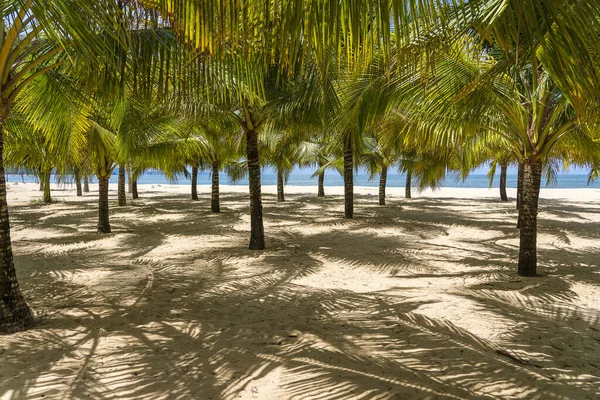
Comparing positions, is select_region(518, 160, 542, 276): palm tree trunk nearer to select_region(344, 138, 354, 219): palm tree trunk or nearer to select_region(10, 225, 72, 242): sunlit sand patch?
select_region(344, 138, 354, 219): palm tree trunk

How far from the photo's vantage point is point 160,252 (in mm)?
7312

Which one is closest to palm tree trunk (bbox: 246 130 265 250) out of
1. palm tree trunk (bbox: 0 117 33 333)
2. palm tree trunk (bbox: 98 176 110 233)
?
palm tree trunk (bbox: 0 117 33 333)

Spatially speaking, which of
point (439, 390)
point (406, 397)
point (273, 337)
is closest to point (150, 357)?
point (273, 337)

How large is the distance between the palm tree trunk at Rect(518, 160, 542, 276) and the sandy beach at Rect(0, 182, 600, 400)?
0.23 meters

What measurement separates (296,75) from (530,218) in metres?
4.14

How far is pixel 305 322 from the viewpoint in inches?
152

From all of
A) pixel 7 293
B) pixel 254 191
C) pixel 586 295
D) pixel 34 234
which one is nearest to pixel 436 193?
pixel 254 191

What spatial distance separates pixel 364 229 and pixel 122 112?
6.32m

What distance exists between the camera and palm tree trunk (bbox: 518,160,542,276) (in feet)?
18.1

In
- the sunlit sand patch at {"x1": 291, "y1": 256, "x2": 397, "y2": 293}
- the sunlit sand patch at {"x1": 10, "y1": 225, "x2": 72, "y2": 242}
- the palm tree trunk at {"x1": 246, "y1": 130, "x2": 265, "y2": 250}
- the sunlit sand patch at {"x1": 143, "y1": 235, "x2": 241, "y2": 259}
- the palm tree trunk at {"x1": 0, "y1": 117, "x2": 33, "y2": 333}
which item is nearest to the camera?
the palm tree trunk at {"x1": 0, "y1": 117, "x2": 33, "y2": 333}

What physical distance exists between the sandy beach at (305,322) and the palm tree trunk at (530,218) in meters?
0.23

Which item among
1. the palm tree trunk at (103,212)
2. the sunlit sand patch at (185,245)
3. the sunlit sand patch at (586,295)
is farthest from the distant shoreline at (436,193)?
the sunlit sand patch at (586,295)

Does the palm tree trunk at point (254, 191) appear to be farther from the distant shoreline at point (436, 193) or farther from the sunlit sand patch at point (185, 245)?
the distant shoreline at point (436, 193)

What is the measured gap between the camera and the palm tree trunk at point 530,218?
552 centimetres
